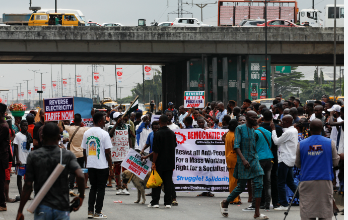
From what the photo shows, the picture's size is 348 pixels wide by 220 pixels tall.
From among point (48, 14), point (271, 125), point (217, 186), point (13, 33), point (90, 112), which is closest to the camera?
point (271, 125)

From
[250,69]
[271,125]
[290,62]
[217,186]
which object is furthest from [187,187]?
[290,62]

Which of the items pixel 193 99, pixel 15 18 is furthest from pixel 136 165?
pixel 15 18

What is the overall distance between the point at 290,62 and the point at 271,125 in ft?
134

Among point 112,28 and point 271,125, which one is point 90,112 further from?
point 112,28

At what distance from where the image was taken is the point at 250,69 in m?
42.9

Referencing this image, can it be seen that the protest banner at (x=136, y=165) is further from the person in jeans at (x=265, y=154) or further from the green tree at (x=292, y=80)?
the green tree at (x=292, y=80)

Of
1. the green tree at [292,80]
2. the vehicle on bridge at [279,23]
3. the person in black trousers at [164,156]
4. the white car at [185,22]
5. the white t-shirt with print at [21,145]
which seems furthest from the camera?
the green tree at [292,80]

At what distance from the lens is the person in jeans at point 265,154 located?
9469 mm

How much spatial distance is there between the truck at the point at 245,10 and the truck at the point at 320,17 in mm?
1589

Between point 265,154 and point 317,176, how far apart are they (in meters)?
2.60

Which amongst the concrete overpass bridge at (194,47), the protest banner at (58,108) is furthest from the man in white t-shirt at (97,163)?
the concrete overpass bridge at (194,47)

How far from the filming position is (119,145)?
1244cm

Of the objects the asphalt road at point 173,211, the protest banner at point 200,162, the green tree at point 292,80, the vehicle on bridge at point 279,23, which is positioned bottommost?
the asphalt road at point 173,211

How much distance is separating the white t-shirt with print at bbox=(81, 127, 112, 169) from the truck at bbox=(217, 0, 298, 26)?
36.8 metres
